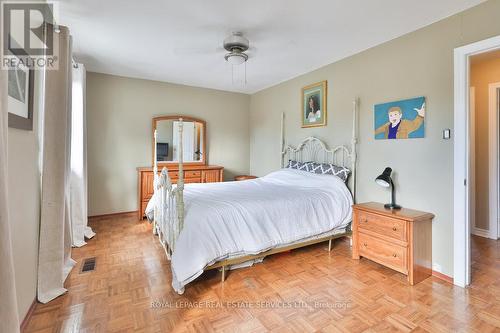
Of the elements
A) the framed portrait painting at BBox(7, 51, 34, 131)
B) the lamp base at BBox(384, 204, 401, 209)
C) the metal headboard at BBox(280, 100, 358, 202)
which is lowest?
the lamp base at BBox(384, 204, 401, 209)

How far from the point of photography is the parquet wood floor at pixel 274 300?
1.77 m

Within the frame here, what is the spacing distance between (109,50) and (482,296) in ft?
15.4

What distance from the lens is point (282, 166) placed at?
469 cm

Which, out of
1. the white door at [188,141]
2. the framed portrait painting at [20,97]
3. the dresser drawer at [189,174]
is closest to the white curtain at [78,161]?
the dresser drawer at [189,174]

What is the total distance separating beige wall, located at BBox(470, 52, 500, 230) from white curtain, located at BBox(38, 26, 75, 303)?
16.4 feet

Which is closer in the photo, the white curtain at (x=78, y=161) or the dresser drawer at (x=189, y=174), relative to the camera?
the white curtain at (x=78, y=161)

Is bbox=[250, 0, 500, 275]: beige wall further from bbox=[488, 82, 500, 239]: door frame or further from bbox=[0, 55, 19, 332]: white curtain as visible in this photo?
bbox=[0, 55, 19, 332]: white curtain

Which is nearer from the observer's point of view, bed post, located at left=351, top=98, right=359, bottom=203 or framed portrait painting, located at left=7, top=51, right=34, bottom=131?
framed portrait painting, located at left=7, top=51, right=34, bottom=131

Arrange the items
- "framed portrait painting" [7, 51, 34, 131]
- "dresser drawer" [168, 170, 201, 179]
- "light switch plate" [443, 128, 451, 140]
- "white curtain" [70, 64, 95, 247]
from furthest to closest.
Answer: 1. "dresser drawer" [168, 170, 201, 179]
2. "white curtain" [70, 64, 95, 247]
3. "light switch plate" [443, 128, 451, 140]
4. "framed portrait painting" [7, 51, 34, 131]

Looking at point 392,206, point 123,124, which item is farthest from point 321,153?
point 123,124

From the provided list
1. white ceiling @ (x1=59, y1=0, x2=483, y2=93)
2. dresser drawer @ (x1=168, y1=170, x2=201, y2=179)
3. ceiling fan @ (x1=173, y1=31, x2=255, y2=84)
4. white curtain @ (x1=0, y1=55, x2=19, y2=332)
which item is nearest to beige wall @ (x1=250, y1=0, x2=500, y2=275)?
white ceiling @ (x1=59, y1=0, x2=483, y2=93)

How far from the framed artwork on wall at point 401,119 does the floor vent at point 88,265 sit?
3446 millimetres

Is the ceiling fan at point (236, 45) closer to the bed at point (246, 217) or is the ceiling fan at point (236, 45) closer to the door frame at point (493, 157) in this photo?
the bed at point (246, 217)

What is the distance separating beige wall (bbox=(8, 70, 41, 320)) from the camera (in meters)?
1.58
